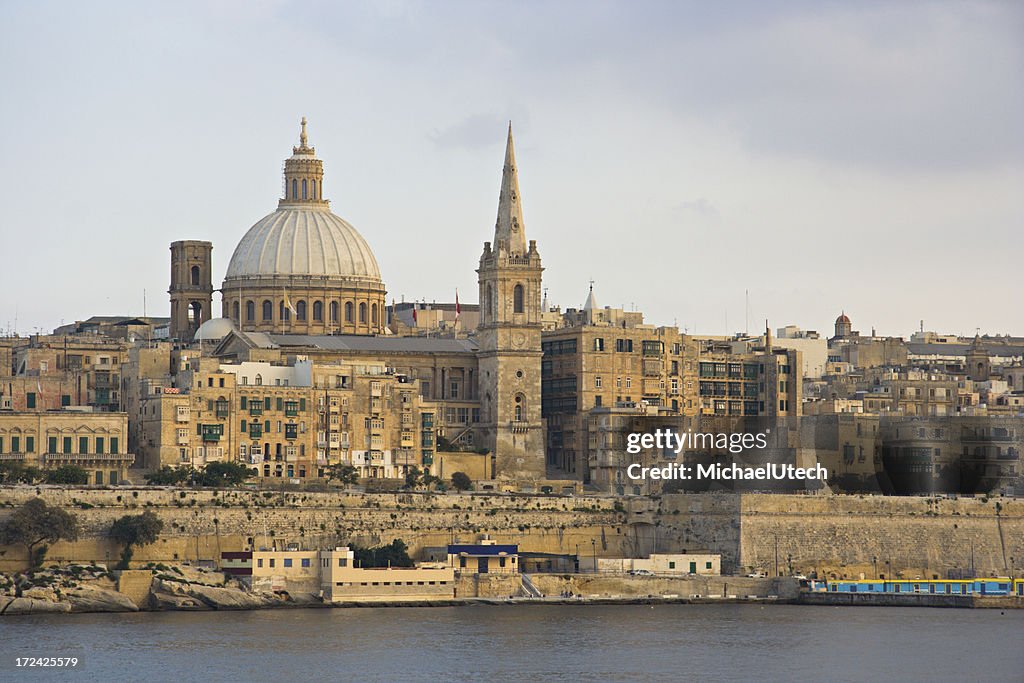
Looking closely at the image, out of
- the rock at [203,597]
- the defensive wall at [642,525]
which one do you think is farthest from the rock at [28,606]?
the defensive wall at [642,525]

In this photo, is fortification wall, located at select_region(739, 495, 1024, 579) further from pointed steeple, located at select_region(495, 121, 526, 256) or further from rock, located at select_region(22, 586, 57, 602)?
rock, located at select_region(22, 586, 57, 602)

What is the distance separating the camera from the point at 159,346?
103812 mm

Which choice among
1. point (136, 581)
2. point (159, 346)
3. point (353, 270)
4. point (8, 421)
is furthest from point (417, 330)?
point (136, 581)

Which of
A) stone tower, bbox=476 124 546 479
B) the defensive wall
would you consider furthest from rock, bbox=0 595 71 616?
stone tower, bbox=476 124 546 479

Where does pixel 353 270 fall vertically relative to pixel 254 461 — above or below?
above

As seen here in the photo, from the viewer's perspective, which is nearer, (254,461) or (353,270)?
(254,461)

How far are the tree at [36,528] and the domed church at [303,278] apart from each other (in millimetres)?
26906

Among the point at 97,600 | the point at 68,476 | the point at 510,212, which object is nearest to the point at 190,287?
the point at 510,212

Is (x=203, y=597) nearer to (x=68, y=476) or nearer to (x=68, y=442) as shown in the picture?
(x=68, y=476)

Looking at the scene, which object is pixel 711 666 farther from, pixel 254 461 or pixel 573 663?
pixel 254 461

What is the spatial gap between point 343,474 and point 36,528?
53.2ft

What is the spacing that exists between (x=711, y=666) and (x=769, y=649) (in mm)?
3947

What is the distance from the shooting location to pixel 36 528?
84.1m

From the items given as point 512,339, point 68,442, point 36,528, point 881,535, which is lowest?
point 881,535
